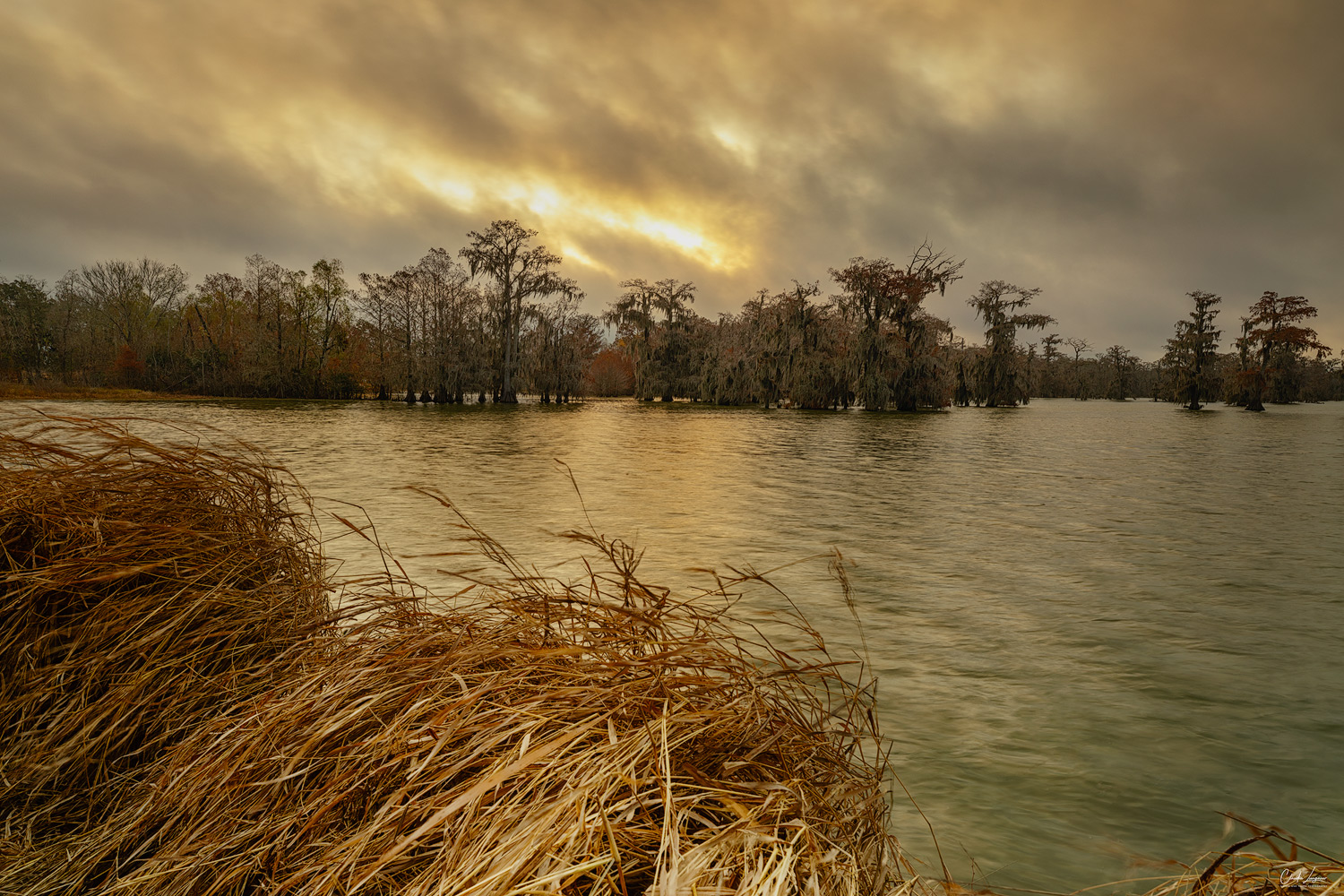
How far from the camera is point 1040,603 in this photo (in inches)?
209

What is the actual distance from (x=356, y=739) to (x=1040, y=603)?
5.26 m

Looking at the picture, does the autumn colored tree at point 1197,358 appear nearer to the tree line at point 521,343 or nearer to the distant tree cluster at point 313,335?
the tree line at point 521,343

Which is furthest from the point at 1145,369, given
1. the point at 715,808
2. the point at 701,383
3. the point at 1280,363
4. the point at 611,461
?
the point at 715,808

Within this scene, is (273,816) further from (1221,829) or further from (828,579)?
(828,579)

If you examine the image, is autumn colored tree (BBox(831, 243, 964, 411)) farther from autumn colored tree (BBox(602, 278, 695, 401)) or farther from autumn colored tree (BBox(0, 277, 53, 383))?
autumn colored tree (BBox(0, 277, 53, 383))

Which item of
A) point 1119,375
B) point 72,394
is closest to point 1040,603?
point 72,394

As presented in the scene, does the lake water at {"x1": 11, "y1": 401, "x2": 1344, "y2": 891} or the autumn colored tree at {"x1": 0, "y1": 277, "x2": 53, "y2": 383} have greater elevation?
the autumn colored tree at {"x1": 0, "y1": 277, "x2": 53, "y2": 383}

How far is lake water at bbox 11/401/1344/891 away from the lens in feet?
8.92

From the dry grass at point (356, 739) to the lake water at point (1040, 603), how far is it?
666mm

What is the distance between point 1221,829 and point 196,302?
81622mm

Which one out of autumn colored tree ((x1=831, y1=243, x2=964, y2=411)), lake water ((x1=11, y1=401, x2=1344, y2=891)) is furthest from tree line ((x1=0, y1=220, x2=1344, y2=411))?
lake water ((x1=11, y1=401, x2=1344, y2=891))

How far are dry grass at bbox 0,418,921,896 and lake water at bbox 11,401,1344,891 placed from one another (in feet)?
2.19

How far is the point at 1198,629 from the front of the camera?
4730 mm

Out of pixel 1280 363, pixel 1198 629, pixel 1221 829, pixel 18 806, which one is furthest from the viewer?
pixel 1280 363
